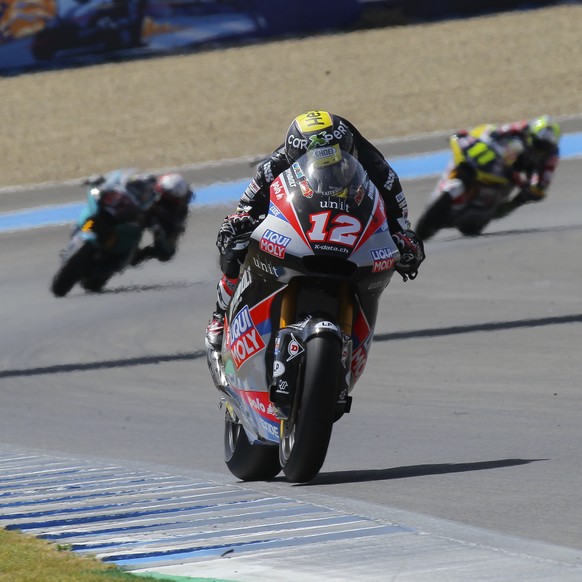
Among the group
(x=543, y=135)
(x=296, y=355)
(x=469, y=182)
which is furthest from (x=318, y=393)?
(x=543, y=135)

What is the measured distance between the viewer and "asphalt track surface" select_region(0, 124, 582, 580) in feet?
19.7

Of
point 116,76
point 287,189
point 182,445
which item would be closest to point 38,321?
point 182,445

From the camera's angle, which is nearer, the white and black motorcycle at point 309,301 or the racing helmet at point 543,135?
the white and black motorcycle at point 309,301

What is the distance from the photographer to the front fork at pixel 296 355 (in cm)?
574

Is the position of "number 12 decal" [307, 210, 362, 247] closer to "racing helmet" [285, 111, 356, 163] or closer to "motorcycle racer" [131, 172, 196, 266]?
"racing helmet" [285, 111, 356, 163]

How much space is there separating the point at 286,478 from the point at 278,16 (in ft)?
62.8

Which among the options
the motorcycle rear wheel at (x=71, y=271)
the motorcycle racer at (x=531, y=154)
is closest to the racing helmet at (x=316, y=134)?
the motorcycle rear wheel at (x=71, y=271)

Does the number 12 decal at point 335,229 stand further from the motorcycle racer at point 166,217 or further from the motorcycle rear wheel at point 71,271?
the motorcycle racer at point 166,217

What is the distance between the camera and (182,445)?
7.97 meters

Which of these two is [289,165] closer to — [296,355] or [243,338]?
[243,338]

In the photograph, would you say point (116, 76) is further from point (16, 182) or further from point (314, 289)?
point (314, 289)

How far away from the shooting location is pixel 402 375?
9695 mm

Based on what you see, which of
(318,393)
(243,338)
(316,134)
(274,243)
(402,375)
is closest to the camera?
(318,393)

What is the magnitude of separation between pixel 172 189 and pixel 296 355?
8259mm
